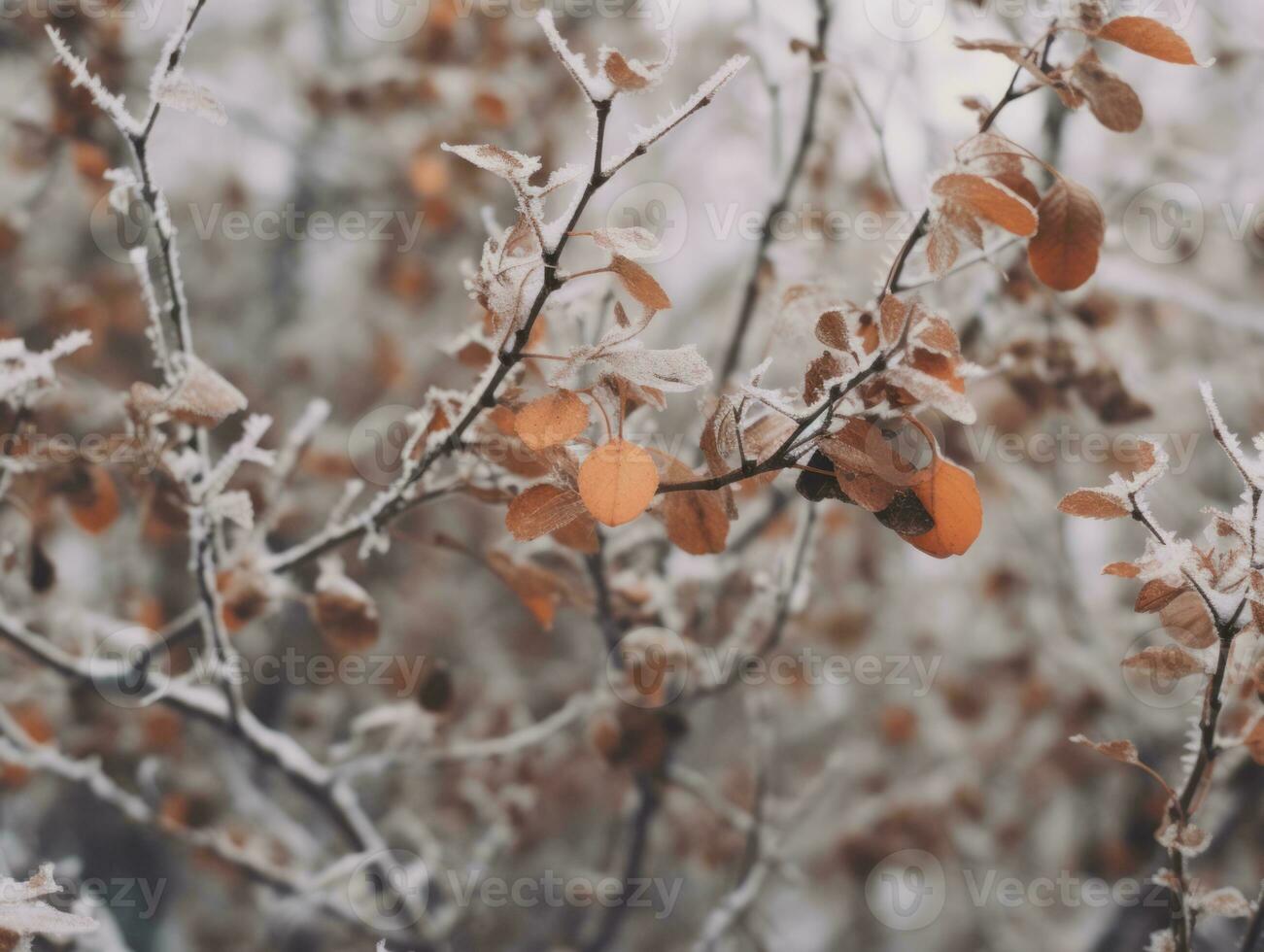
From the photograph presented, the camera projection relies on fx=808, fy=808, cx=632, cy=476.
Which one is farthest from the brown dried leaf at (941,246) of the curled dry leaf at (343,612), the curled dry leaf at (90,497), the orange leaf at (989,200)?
the curled dry leaf at (90,497)

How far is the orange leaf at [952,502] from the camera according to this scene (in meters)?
0.80

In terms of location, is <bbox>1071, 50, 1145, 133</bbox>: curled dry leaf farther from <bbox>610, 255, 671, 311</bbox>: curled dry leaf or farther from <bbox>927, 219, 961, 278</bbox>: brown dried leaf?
<bbox>610, 255, 671, 311</bbox>: curled dry leaf

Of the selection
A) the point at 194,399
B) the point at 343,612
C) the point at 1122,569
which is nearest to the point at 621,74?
the point at 194,399

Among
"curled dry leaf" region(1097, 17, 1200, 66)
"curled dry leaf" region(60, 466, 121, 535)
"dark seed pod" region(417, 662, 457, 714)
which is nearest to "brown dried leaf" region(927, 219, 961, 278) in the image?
"curled dry leaf" region(1097, 17, 1200, 66)

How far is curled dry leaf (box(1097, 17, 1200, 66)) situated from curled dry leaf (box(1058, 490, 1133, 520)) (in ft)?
1.45

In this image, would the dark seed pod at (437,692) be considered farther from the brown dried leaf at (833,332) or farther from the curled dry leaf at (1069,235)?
the curled dry leaf at (1069,235)

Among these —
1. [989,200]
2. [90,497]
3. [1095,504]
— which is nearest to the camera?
[989,200]

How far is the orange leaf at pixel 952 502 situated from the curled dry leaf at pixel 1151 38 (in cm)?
47

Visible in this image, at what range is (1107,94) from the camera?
33.3 inches

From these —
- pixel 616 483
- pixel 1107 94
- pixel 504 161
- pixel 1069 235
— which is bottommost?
pixel 616 483

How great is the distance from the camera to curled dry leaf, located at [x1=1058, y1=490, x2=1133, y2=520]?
34.5 inches

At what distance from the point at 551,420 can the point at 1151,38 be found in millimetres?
722

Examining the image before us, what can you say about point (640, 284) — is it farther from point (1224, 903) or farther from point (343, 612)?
point (1224, 903)

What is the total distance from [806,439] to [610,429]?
0.20 m
